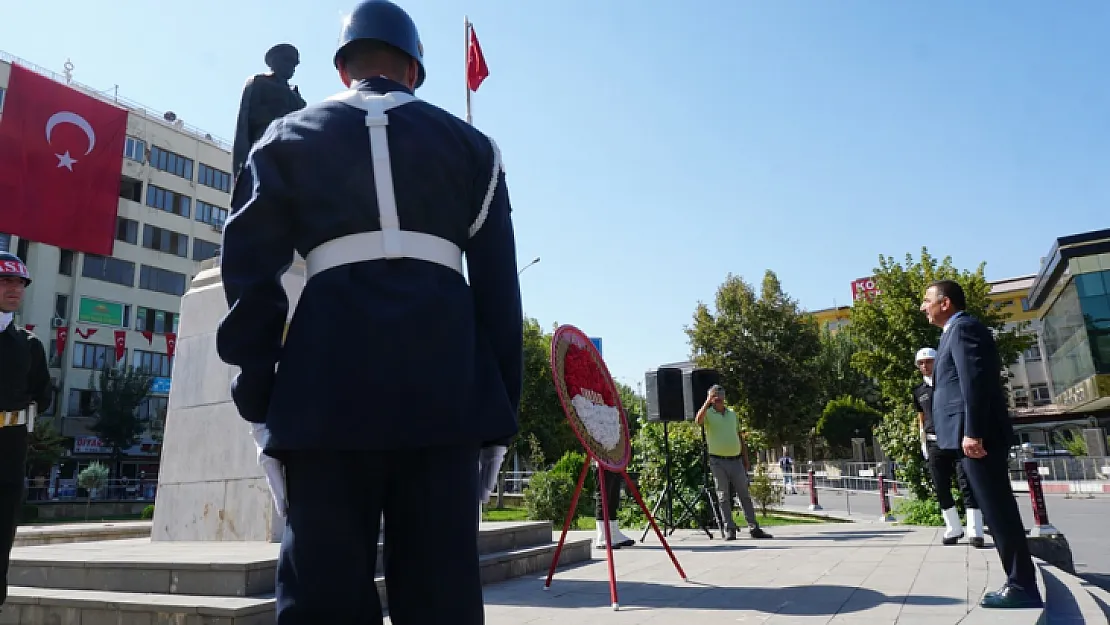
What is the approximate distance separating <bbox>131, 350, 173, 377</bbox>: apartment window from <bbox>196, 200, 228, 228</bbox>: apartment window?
9877 mm

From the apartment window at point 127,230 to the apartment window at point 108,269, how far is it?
1439 mm

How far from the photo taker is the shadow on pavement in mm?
4645

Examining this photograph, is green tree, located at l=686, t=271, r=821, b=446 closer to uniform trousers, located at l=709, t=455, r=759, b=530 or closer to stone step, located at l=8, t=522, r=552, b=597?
uniform trousers, located at l=709, t=455, r=759, b=530

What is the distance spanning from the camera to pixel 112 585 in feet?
14.5

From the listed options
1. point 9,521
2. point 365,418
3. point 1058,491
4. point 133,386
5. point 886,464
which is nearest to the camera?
point 365,418

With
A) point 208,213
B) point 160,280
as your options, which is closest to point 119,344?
point 160,280

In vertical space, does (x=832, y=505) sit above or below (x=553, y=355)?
below

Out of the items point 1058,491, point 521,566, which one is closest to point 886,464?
point 1058,491

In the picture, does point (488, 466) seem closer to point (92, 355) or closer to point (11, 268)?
point (11, 268)

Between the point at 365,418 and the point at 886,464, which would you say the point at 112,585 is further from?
the point at 886,464

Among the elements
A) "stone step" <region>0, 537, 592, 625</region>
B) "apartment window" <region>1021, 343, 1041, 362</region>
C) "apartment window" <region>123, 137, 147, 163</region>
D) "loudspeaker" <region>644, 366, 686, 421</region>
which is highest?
"apartment window" <region>123, 137, 147, 163</region>

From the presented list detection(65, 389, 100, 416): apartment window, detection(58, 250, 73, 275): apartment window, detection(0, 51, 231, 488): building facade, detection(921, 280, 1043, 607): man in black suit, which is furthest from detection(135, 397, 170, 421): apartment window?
detection(921, 280, 1043, 607): man in black suit

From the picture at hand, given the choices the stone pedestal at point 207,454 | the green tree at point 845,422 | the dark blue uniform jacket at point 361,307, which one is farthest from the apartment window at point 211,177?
the dark blue uniform jacket at point 361,307

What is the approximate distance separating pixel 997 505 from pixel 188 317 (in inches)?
251
